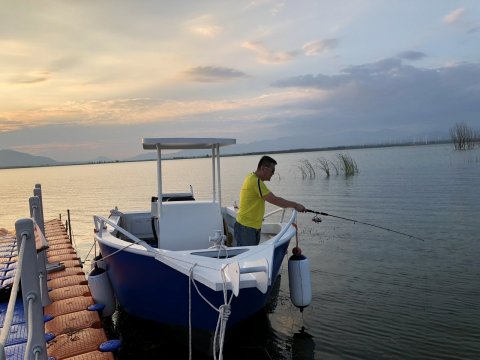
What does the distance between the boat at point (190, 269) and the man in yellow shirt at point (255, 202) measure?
0.50 m

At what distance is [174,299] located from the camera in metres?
5.53

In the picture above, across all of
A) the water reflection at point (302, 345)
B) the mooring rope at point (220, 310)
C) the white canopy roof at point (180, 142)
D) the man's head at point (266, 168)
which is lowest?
the water reflection at point (302, 345)

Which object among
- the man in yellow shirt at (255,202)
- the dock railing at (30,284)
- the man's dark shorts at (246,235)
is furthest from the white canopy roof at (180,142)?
the dock railing at (30,284)

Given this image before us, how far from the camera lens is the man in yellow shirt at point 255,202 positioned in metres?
6.41

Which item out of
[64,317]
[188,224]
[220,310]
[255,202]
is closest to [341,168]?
[188,224]

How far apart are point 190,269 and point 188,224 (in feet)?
8.64

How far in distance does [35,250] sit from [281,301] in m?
6.01

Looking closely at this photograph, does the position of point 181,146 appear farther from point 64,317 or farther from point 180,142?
point 64,317

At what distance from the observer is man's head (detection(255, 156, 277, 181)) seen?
639 cm

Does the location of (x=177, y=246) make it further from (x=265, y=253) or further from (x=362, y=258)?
(x=362, y=258)

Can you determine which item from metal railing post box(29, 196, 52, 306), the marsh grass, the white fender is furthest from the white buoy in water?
the marsh grass

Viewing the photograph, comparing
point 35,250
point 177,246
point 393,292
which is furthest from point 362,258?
point 35,250

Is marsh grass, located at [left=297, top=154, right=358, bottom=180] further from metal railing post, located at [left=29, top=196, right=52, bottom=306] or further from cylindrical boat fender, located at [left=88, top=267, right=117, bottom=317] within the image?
metal railing post, located at [left=29, top=196, right=52, bottom=306]

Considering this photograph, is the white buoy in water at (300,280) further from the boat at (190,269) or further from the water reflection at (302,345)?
the water reflection at (302,345)
